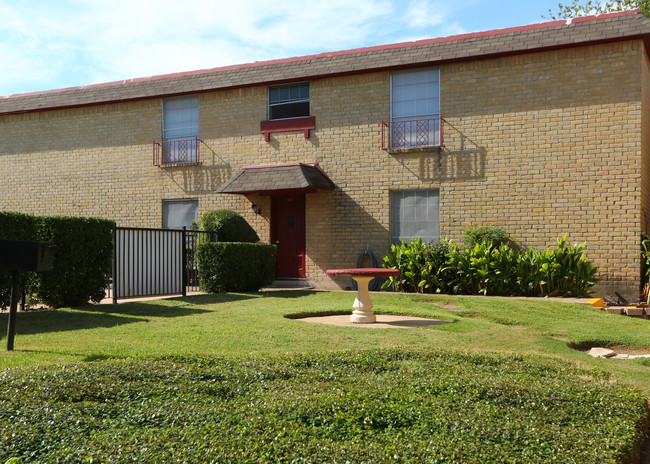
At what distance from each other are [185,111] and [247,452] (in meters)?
16.7

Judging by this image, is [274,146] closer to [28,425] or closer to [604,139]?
[604,139]

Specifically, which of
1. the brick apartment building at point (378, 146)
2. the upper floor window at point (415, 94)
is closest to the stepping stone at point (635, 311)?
the brick apartment building at point (378, 146)

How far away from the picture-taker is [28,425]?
13.3 feet

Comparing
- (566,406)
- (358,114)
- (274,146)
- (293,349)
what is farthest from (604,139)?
(566,406)

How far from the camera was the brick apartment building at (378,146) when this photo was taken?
14.5 meters

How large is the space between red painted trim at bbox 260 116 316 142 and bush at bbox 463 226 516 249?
5.43m

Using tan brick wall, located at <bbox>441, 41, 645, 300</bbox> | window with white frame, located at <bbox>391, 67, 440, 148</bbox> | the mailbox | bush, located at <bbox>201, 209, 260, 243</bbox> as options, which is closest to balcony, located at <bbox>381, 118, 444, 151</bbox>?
window with white frame, located at <bbox>391, 67, 440, 148</bbox>

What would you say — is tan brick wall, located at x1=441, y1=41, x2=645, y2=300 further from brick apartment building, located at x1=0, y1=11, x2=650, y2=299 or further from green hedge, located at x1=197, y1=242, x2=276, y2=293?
green hedge, located at x1=197, y1=242, x2=276, y2=293

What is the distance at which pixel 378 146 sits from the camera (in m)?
16.7

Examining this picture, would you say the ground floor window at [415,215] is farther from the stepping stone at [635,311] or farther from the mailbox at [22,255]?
the mailbox at [22,255]

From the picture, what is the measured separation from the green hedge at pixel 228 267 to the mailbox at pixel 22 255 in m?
7.15

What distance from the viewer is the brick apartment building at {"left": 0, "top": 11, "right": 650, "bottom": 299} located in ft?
47.6

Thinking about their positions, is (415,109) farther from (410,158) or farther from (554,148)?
(554,148)

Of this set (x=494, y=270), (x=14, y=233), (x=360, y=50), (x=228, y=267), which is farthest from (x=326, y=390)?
(x=360, y=50)
